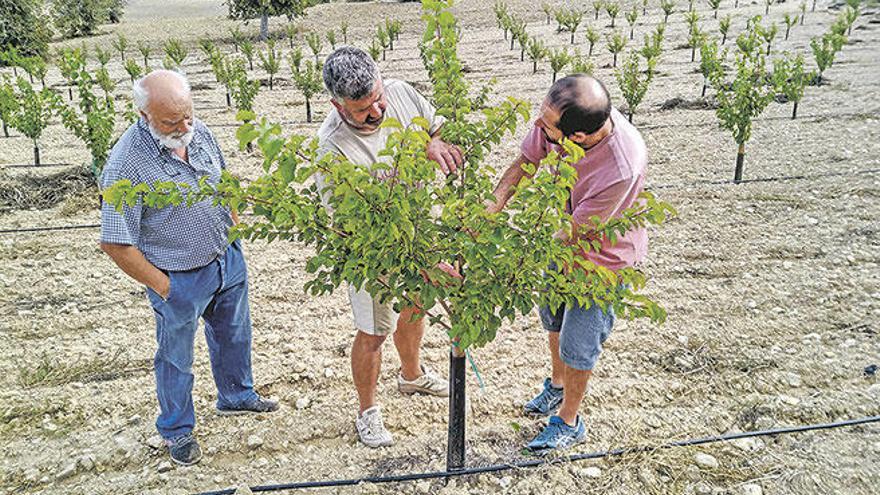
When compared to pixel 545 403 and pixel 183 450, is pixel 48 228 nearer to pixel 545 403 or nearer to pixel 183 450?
pixel 183 450

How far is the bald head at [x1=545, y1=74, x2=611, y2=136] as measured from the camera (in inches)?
96.0

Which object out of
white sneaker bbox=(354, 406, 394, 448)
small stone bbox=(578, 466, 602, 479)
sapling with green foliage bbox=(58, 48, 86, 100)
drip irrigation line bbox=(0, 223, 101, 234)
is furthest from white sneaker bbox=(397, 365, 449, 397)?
sapling with green foliage bbox=(58, 48, 86, 100)

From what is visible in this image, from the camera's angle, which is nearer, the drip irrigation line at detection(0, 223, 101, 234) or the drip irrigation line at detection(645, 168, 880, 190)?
the drip irrigation line at detection(0, 223, 101, 234)

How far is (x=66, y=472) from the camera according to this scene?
3213mm

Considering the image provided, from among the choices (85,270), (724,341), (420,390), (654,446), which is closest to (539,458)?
(654,446)

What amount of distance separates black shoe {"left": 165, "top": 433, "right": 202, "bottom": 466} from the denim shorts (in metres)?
1.86

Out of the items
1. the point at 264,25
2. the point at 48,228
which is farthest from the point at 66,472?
the point at 264,25

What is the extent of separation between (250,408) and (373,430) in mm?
767

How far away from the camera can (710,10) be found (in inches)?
996

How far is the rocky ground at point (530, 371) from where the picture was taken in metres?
3.16

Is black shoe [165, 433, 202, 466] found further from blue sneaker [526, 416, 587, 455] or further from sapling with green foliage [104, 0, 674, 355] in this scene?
blue sneaker [526, 416, 587, 455]

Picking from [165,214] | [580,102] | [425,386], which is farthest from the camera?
[425,386]

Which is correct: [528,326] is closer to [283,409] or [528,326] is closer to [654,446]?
[654,446]

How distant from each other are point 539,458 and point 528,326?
1464 millimetres
